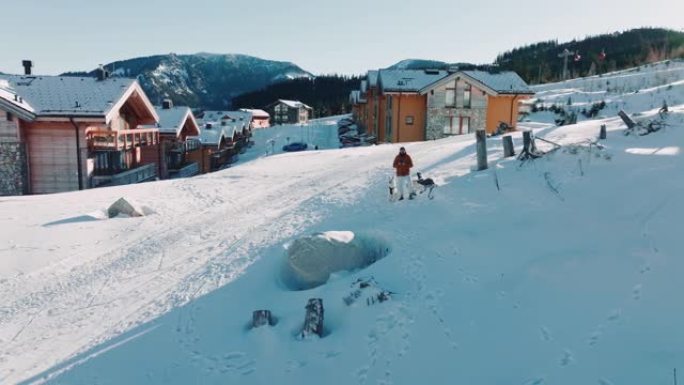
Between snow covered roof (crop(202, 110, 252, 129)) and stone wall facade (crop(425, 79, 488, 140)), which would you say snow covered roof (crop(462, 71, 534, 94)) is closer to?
stone wall facade (crop(425, 79, 488, 140))

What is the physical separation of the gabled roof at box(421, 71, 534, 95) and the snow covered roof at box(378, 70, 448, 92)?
1361 mm

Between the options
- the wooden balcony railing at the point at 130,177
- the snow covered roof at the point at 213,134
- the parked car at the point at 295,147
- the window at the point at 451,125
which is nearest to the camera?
the wooden balcony railing at the point at 130,177

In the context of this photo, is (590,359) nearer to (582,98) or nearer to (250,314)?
(250,314)

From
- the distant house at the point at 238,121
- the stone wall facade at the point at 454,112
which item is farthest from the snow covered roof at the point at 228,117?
the stone wall facade at the point at 454,112

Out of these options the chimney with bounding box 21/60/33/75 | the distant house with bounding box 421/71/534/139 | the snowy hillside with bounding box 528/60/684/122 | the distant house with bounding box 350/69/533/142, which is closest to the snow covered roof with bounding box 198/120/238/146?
the distant house with bounding box 350/69/533/142

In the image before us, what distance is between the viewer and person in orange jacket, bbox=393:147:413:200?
41.3ft

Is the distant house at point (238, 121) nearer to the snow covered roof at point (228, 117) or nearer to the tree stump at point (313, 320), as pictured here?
the snow covered roof at point (228, 117)

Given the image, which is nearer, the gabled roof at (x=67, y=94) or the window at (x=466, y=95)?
the gabled roof at (x=67, y=94)

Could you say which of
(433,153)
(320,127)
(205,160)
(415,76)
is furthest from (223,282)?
(320,127)

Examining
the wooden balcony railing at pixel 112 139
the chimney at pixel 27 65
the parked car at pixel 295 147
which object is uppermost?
the chimney at pixel 27 65

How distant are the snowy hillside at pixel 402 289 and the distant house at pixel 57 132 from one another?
853cm

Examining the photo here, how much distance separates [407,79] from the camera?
3656 cm

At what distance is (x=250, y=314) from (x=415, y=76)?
32.1 meters

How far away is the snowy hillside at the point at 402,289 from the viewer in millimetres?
6160
